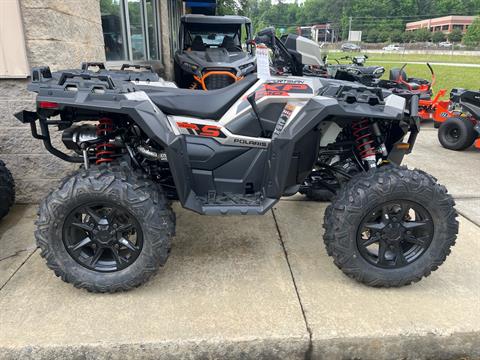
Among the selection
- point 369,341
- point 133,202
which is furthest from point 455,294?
point 133,202

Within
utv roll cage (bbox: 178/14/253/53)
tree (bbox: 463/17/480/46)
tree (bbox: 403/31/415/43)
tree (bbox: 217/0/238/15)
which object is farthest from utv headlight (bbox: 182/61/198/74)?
tree (bbox: 403/31/415/43)

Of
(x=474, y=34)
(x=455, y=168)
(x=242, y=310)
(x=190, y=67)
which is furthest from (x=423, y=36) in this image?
(x=242, y=310)

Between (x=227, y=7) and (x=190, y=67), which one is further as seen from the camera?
(x=227, y=7)

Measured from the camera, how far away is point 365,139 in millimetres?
2947

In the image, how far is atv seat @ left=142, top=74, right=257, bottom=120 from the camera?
2762 mm

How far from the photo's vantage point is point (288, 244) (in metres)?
3.44

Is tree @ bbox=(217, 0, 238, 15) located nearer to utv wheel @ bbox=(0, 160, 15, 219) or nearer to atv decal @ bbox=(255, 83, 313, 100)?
utv wheel @ bbox=(0, 160, 15, 219)

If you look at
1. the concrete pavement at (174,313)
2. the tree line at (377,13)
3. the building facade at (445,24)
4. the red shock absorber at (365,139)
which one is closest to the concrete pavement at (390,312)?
the concrete pavement at (174,313)

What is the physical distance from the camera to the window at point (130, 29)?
5988 millimetres

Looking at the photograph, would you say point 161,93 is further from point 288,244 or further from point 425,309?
point 425,309

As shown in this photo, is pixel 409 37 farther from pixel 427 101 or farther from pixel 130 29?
pixel 130 29

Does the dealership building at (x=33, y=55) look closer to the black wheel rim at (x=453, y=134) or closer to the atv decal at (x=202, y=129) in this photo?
the atv decal at (x=202, y=129)

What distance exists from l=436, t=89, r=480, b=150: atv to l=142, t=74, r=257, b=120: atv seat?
5522mm

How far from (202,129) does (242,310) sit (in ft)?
3.99
